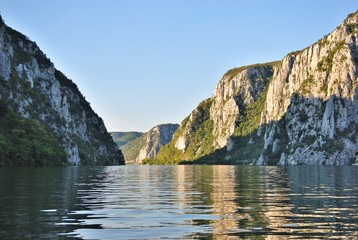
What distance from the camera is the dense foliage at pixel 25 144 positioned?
144837 mm

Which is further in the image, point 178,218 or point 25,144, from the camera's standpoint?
point 25,144

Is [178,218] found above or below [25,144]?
below

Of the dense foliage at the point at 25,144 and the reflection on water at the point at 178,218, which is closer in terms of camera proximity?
the reflection on water at the point at 178,218

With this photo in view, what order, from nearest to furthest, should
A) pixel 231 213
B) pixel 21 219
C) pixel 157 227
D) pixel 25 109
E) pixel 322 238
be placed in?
1. pixel 322 238
2. pixel 157 227
3. pixel 21 219
4. pixel 231 213
5. pixel 25 109

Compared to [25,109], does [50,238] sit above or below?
below

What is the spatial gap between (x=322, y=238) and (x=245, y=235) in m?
2.98

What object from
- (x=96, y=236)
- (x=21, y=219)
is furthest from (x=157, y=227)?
(x=21, y=219)

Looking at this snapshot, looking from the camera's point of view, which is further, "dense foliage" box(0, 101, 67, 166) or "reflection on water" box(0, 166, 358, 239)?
"dense foliage" box(0, 101, 67, 166)

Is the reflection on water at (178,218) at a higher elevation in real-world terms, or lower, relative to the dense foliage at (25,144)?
lower

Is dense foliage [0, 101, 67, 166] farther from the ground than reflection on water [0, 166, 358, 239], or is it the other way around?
dense foliage [0, 101, 67, 166]

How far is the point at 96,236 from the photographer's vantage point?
62.3 ft

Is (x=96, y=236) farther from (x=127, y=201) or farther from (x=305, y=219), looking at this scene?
(x=127, y=201)

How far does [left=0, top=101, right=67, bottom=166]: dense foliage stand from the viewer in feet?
475

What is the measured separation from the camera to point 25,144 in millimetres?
157000
